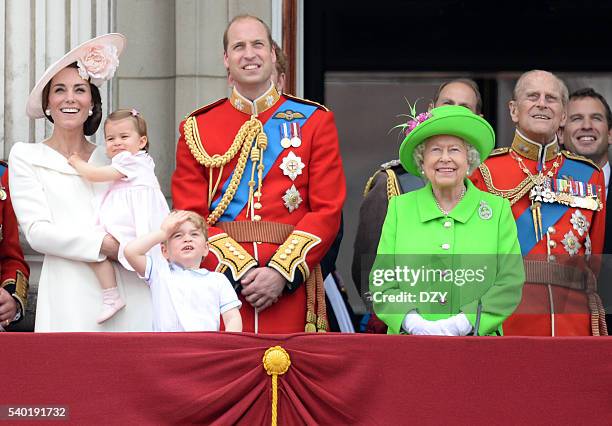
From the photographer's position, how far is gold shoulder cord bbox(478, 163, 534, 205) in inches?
275

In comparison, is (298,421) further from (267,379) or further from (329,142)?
(329,142)

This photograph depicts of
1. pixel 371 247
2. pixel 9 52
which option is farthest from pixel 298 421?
pixel 9 52

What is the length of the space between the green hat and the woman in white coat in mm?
1181

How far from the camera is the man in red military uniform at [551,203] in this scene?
6.69 m

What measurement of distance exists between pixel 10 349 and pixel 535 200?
7.44 feet

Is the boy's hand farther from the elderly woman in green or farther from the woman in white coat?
the elderly woman in green

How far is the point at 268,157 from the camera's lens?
6816 mm

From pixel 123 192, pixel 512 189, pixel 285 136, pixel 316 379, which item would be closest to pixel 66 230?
Result: pixel 123 192

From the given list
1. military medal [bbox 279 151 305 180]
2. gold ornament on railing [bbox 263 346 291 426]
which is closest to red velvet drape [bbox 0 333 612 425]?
gold ornament on railing [bbox 263 346 291 426]

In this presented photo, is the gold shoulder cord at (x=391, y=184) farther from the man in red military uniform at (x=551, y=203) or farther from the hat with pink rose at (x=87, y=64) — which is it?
the hat with pink rose at (x=87, y=64)

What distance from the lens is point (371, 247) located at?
7.01 metres

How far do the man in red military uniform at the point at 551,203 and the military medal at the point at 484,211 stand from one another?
0.38 metres

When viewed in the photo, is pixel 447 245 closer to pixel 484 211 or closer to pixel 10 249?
pixel 484 211

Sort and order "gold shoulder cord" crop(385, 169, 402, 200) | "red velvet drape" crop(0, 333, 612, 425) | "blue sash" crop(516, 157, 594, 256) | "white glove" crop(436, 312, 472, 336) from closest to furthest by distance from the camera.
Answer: "red velvet drape" crop(0, 333, 612, 425), "white glove" crop(436, 312, 472, 336), "blue sash" crop(516, 157, 594, 256), "gold shoulder cord" crop(385, 169, 402, 200)
